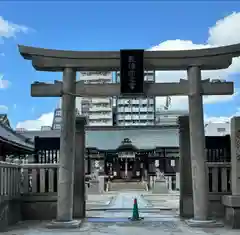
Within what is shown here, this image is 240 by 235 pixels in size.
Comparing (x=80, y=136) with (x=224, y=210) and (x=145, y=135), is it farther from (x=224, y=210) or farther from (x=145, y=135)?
(x=145, y=135)

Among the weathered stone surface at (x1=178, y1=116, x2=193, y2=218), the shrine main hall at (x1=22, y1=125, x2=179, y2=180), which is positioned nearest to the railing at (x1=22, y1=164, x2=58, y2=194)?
the weathered stone surface at (x1=178, y1=116, x2=193, y2=218)

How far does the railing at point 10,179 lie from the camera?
37.5 feet

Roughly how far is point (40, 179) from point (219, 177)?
583 centimetres

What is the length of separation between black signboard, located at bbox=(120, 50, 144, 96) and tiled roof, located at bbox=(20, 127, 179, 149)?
46253 mm

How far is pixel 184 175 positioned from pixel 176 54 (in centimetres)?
428

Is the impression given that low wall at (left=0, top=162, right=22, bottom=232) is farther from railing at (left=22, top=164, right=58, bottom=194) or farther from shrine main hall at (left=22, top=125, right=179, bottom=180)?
shrine main hall at (left=22, top=125, right=179, bottom=180)

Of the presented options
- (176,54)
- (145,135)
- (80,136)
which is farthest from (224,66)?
(145,135)

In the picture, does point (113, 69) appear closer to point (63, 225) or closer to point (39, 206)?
point (63, 225)

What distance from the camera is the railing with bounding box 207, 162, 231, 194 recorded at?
44.3 ft

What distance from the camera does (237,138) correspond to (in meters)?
11.5

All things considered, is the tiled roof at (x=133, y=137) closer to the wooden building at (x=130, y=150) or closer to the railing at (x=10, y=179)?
the wooden building at (x=130, y=150)

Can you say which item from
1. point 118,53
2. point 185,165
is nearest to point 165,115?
point 185,165

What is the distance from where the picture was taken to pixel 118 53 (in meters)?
12.4

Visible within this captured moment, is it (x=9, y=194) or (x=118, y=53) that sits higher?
(x=118, y=53)
